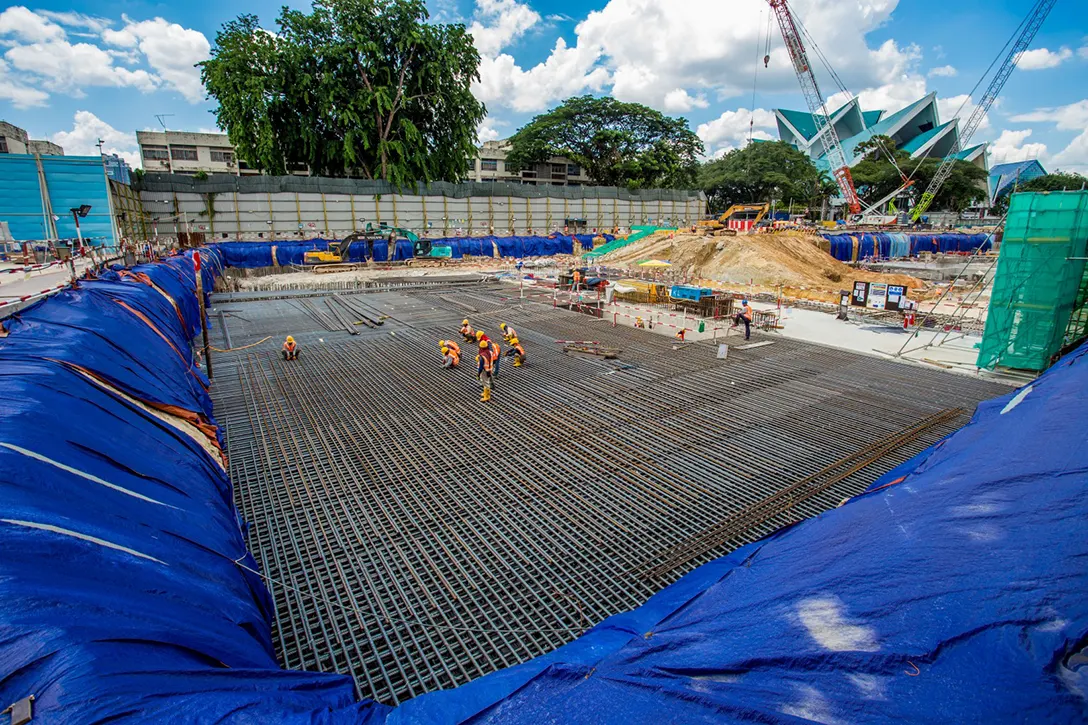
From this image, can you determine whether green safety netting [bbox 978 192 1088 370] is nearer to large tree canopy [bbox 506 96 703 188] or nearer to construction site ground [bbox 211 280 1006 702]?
construction site ground [bbox 211 280 1006 702]

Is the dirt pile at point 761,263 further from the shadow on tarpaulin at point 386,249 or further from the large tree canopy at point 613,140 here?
the large tree canopy at point 613,140

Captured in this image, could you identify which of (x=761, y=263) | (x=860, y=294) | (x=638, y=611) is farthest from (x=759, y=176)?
(x=638, y=611)

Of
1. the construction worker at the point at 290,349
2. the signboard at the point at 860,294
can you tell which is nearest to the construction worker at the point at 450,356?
the construction worker at the point at 290,349

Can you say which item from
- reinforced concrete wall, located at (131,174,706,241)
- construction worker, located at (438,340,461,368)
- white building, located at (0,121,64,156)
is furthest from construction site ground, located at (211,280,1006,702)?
white building, located at (0,121,64,156)

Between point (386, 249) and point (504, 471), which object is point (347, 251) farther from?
point (504, 471)

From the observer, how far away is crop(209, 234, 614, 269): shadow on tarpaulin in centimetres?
2983

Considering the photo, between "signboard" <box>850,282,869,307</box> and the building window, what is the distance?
69.4m

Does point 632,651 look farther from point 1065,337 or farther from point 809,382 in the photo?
point 1065,337

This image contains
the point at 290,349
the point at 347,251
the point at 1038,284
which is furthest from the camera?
the point at 347,251

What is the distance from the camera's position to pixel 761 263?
996 inches

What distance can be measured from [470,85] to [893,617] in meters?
47.6

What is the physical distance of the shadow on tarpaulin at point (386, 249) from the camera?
29828 millimetres

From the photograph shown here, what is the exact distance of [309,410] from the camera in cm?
872

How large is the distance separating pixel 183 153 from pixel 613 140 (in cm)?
4872
